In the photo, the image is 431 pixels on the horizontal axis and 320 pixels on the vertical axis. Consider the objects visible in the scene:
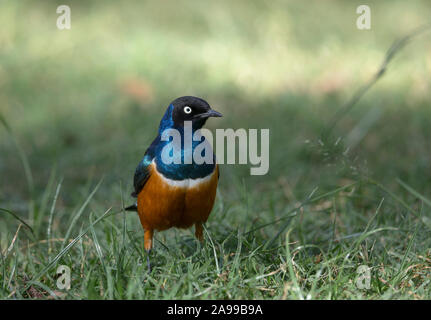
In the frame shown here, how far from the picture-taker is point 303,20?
29.6 feet

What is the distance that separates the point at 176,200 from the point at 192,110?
0.50 meters

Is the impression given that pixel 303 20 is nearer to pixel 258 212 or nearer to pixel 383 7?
pixel 383 7

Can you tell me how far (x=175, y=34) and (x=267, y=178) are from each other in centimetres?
413

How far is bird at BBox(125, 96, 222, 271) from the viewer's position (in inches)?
127

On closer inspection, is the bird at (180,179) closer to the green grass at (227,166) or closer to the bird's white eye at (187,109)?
the bird's white eye at (187,109)

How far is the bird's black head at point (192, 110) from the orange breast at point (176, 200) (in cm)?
30

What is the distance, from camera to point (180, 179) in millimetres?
3238

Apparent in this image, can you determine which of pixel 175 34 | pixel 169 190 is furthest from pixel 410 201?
pixel 175 34

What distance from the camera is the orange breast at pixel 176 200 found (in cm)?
324

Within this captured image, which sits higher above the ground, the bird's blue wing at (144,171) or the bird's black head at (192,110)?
the bird's black head at (192,110)

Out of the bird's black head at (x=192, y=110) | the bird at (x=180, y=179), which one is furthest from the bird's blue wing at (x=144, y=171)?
the bird's black head at (x=192, y=110)

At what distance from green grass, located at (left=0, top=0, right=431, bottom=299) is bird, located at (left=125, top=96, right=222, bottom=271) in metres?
0.18

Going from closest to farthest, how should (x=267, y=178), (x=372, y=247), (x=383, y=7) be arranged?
(x=372, y=247) < (x=267, y=178) < (x=383, y=7)

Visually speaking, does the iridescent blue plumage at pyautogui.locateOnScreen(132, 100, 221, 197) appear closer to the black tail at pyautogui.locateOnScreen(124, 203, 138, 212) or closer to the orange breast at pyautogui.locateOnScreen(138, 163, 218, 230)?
the orange breast at pyautogui.locateOnScreen(138, 163, 218, 230)
